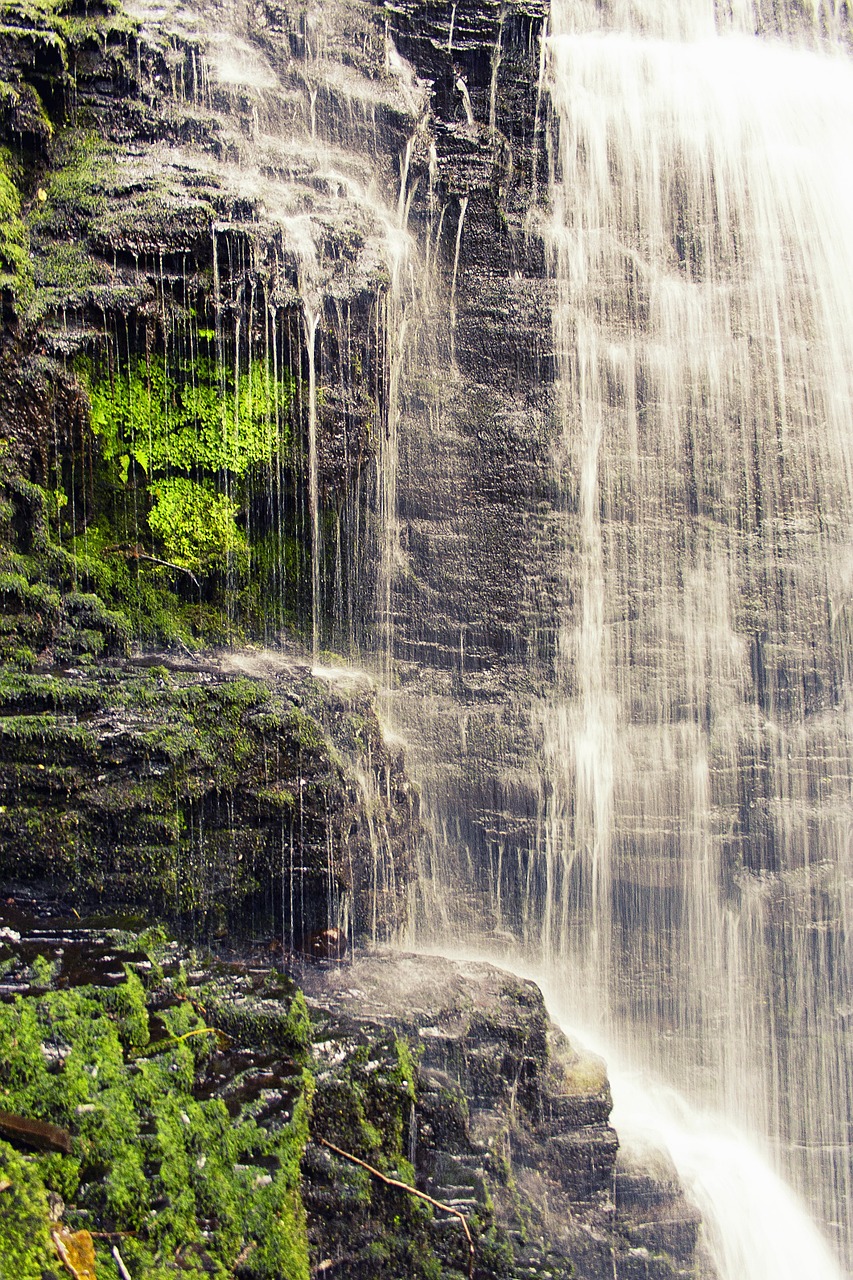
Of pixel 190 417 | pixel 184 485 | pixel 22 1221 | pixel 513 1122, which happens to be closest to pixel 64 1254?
pixel 22 1221

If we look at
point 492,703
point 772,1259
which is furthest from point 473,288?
point 772,1259

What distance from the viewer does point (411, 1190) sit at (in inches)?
192

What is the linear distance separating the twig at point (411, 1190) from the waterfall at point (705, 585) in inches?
162

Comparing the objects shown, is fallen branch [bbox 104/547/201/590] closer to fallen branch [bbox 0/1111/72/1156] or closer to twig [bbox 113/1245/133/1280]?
fallen branch [bbox 0/1111/72/1156]

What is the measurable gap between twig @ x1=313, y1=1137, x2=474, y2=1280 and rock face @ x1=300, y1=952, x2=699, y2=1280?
75 millimetres

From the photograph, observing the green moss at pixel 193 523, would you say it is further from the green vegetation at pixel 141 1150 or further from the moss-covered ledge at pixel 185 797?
the green vegetation at pixel 141 1150

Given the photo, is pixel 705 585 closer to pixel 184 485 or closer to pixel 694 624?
pixel 694 624

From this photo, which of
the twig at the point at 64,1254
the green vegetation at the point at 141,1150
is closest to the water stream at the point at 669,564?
the green vegetation at the point at 141,1150

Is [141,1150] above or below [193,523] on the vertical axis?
below

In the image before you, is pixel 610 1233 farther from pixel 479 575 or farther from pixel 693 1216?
pixel 479 575

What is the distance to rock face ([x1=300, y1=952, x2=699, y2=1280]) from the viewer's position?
17.3 ft

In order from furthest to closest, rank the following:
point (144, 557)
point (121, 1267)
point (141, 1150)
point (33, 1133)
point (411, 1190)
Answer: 1. point (144, 557)
2. point (411, 1190)
3. point (141, 1150)
4. point (33, 1133)
5. point (121, 1267)

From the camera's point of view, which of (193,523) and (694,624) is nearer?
(193,523)

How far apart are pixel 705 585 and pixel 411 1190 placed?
253 inches
